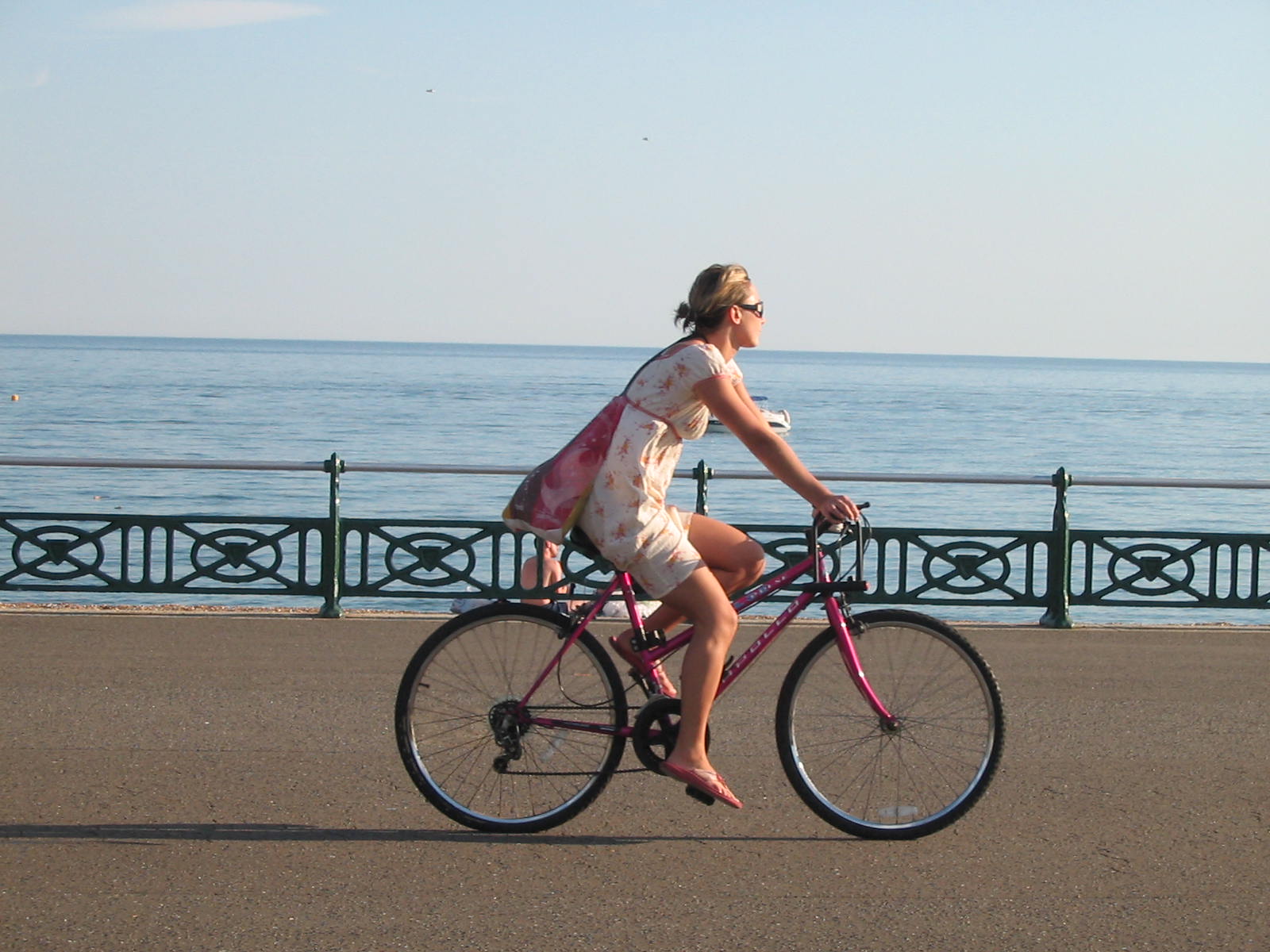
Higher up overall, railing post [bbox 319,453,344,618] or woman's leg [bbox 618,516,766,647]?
woman's leg [bbox 618,516,766,647]

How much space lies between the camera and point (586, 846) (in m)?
5.09

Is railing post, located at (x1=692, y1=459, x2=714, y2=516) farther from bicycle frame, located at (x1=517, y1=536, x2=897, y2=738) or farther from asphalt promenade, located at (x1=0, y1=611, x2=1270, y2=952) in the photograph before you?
bicycle frame, located at (x1=517, y1=536, x2=897, y2=738)

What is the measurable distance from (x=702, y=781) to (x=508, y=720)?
2.28 feet

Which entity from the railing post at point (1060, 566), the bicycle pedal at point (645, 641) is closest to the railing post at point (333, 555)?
the railing post at point (1060, 566)

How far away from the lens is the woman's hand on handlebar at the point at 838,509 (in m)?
4.90

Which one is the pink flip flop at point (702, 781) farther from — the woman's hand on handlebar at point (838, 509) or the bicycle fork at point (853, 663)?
the woman's hand on handlebar at point (838, 509)

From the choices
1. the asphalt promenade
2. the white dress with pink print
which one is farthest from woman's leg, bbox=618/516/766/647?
the asphalt promenade

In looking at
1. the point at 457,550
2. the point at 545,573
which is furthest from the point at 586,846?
the point at 457,550

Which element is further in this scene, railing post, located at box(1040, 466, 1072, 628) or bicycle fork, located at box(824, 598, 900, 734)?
railing post, located at box(1040, 466, 1072, 628)

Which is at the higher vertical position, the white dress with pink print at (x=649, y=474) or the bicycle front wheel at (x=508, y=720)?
the white dress with pink print at (x=649, y=474)

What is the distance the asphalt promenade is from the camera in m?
4.30

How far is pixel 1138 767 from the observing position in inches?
245

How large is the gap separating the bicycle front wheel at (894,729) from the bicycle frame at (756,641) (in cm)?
A: 3

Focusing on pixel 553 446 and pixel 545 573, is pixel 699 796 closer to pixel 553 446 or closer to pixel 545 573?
pixel 545 573
